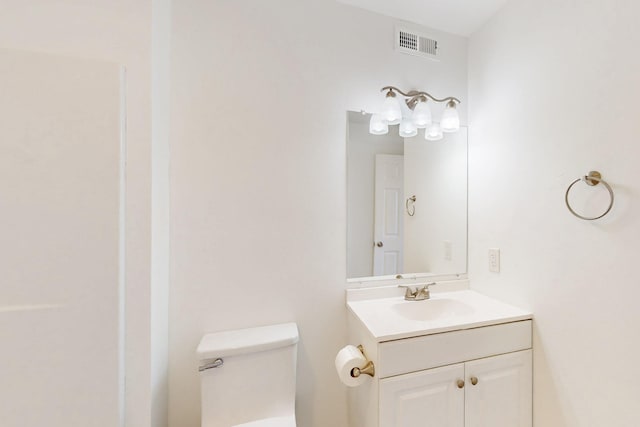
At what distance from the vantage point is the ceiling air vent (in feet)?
4.65

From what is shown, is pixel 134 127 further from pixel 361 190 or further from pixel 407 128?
pixel 407 128

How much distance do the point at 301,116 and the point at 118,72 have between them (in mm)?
744

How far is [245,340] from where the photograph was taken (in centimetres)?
107

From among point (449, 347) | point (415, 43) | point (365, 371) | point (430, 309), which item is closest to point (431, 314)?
point (430, 309)

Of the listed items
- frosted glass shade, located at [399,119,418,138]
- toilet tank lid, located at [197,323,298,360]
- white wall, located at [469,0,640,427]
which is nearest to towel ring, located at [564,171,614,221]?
white wall, located at [469,0,640,427]

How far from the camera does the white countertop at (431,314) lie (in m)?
0.98

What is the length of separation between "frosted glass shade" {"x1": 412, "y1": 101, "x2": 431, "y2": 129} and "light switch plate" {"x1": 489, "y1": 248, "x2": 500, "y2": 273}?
83 cm

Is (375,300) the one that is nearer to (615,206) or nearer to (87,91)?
(615,206)

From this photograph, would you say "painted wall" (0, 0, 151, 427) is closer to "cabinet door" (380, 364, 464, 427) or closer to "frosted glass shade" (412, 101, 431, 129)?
"cabinet door" (380, 364, 464, 427)

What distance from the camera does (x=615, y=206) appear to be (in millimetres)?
873

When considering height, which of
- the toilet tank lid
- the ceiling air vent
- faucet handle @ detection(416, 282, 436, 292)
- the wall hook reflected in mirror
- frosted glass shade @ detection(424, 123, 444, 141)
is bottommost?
the toilet tank lid

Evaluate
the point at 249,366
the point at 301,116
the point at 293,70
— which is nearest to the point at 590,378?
the point at 249,366

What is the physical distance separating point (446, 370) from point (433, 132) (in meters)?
1.25

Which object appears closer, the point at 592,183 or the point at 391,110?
the point at 592,183
